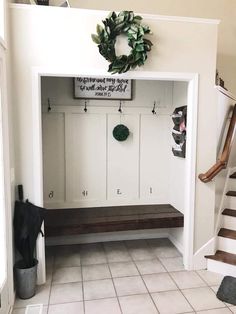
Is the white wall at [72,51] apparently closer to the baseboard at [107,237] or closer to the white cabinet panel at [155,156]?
the white cabinet panel at [155,156]

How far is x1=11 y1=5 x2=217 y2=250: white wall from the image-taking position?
2.60m

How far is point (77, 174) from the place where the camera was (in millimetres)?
3637

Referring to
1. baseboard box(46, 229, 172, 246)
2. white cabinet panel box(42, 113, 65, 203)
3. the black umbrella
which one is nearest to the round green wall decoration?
white cabinet panel box(42, 113, 65, 203)

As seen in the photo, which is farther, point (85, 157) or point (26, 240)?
point (85, 157)

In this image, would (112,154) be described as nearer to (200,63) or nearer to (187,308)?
(200,63)

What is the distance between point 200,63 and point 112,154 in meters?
1.56

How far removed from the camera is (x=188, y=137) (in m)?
3.05

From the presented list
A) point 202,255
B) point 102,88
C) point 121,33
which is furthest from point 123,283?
point 121,33

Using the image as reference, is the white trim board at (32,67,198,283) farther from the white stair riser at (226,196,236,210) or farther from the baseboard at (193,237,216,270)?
the white stair riser at (226,196,236,210)

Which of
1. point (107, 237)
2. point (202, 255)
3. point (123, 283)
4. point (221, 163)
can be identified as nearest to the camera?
point (123, 283)

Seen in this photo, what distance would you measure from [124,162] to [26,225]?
161 cm

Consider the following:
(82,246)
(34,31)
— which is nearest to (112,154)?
(82,246)

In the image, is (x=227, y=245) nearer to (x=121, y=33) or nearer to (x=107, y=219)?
(x=107, y=219)

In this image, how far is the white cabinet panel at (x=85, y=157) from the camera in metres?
3.57
